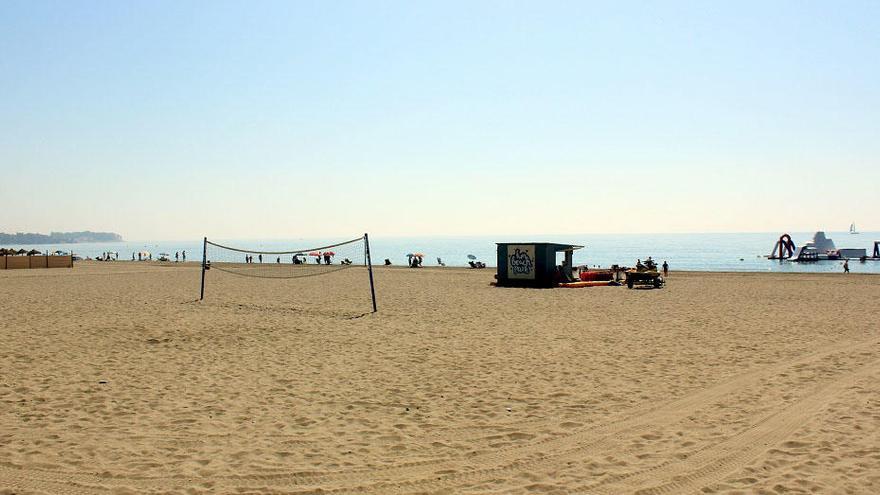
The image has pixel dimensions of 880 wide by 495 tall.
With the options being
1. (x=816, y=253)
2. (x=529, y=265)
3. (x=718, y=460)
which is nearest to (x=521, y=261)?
(x=529, y=265)

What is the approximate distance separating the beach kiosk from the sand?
1119 cm

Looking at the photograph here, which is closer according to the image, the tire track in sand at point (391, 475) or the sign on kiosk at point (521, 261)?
the tire track in sand at point (391, 475)

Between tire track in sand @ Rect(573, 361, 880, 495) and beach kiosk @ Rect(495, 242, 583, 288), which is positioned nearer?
tire track in sand @ Rect(573, 361, 880, 495)

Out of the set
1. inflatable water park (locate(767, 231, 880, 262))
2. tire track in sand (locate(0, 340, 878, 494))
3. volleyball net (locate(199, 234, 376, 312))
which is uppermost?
inflatable water park (locate(767, 231, 880, 262))

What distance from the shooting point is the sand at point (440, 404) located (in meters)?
5.23

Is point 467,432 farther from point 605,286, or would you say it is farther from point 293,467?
point 605,286

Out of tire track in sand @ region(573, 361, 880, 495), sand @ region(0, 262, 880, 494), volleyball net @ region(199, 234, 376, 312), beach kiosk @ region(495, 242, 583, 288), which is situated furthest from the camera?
beach kiosk @ region(495, 242, 583, 288)

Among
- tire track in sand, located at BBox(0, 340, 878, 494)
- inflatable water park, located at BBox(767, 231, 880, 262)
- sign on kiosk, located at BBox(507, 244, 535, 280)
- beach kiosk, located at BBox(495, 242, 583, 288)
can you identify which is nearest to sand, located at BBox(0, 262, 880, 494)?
tire track in sand, located at BBox(0, 340, 878, 494)

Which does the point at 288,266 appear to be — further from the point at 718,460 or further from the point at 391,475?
the point at 718,460

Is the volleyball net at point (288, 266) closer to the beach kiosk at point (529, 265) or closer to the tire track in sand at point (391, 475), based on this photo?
the beach kiosk at point (529, 265)

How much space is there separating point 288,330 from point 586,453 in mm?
9785

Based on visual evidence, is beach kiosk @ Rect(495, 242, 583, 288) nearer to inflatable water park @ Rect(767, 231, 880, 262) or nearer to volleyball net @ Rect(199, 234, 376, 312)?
volleyball net @ Rect(199, 234, 376, 312)

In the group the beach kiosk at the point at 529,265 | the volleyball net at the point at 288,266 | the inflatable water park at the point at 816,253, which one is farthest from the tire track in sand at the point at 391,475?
the inflatable water park at the point at 816,253

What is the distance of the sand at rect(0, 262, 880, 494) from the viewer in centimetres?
523
